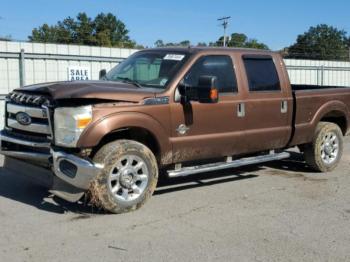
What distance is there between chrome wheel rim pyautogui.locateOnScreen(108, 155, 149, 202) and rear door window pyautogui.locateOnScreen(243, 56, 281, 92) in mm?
2150

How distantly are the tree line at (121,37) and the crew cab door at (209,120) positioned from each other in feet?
168

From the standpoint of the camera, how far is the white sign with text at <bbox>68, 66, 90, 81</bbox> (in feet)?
42.0

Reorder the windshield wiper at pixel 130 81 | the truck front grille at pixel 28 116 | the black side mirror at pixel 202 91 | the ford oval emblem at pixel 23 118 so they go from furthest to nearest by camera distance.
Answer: the windshield wiper at pixel 130 81 → the black side mirror at pixel 202 91 → the ford oval emblem at pixel 23 118 → the truck front grille at pixel 28 116

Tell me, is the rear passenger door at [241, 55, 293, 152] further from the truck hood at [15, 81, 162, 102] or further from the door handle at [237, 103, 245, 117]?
the truck hood at [15, 81, 162, 102]

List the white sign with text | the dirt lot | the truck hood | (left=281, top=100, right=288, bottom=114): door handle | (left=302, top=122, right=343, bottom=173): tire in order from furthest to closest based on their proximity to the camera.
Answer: the white sign with text < (left=302, top=122, right=343, bottom=173): tire < (left=281, top=100, right=288, bottom=114): door handle < the truck hood < the dirt lot

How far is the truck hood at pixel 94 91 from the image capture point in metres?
5.64

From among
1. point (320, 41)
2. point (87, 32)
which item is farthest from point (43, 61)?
point (320, 41)

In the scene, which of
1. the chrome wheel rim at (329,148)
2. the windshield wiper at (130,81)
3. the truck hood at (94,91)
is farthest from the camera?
the chrome wheel rim at (329,148)

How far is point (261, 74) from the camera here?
24.8 ft

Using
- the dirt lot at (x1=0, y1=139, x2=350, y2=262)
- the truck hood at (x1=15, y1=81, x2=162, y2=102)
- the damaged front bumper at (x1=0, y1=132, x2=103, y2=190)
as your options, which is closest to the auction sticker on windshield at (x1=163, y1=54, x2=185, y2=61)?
the truck hood at (x1=15, y1=81, x2=162, y2=102)

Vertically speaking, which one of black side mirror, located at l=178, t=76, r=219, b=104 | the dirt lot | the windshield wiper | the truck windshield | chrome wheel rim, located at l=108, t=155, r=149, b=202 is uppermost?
the truck windshield

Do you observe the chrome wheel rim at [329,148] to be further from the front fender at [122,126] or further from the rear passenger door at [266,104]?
the front fender at [122,126]


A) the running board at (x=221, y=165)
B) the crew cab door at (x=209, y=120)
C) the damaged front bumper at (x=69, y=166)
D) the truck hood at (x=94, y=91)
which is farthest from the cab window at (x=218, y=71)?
the damaged front bumper at (x=69, y=166)

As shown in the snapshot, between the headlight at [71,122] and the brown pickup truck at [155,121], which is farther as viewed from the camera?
the brown pickup truck at [155,121]
